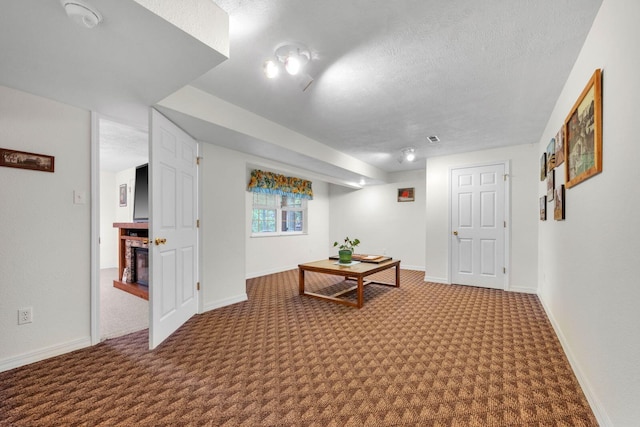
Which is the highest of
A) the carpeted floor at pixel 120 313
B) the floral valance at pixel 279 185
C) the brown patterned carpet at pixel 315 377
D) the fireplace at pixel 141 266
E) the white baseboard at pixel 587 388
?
the floral valance at pixel 279 185

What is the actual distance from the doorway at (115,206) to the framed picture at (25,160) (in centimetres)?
43

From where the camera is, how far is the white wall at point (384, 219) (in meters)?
6.19

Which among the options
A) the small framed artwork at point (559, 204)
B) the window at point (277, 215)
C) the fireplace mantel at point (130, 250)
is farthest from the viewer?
the window at point (277, 215)

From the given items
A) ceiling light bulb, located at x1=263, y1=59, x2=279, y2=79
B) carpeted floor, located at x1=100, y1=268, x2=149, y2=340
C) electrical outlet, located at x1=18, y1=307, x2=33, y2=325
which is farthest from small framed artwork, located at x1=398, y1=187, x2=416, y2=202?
electrical outlet, located at x1=18, y1=307, x2=33, y2=325

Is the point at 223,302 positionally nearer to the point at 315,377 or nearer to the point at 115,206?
the point at 315,377

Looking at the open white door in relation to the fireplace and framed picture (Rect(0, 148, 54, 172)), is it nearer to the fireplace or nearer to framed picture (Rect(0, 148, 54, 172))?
framed picture (Rect(0, 148, 54, 172))

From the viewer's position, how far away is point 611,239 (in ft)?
4.67

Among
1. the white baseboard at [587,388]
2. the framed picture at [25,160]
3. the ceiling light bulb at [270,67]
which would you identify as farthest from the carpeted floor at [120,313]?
the white baseboard at [587,388]

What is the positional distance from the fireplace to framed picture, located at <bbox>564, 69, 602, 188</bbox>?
4.91 metres

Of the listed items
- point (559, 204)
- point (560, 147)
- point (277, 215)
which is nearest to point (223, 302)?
point (277, 215)

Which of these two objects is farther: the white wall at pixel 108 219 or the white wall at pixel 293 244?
the white wall at pixel 108 219

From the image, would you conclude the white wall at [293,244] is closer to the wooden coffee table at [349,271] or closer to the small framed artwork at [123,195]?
the wooden coffee table at [349,271]

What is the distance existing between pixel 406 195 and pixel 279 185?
278 centimetres

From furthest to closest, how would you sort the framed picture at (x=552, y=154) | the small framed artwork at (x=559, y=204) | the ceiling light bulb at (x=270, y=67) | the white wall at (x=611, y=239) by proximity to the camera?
1. the framed picture at (x=552, y=154)
2. the small framed artwork at (x=559, y=204)
3. the ceiling light bulb at (x=270, y=67)
4. the white wall at (x=611, y=239)
